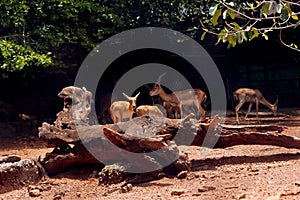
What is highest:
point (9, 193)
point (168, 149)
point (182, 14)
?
point (182, 14)

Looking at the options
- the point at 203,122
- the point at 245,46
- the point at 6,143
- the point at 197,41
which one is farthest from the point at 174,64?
the point at 203,122

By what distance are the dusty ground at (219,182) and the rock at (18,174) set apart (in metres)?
0.13

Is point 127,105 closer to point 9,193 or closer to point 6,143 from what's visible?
point 6,143

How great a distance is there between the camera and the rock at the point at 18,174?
535 cm

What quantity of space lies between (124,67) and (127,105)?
431 cm

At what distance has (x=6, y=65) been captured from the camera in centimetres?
816

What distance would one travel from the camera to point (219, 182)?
4930 mm

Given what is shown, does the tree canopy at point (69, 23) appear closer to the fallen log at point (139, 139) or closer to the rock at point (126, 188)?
the fallen log at point (139, 139)

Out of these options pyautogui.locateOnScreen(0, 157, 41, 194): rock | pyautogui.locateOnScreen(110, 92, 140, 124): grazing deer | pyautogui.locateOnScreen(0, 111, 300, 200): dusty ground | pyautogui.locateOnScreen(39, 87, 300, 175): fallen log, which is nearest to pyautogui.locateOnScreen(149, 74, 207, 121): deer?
pyautogui.locateOnScreen(110, 92, 140, 124): grazing deer

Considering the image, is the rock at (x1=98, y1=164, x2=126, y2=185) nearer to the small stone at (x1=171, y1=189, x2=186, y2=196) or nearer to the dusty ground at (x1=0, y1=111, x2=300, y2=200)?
the dusty ground at (x1=0, y1=111, x2=300, y2=200)

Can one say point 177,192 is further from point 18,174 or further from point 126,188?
point 18,174

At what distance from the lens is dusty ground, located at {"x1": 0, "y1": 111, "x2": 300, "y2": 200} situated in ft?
14.2

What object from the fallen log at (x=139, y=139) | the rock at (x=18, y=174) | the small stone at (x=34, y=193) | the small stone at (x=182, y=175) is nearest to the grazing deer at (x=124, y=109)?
the fallen log at (x=139, y=139)

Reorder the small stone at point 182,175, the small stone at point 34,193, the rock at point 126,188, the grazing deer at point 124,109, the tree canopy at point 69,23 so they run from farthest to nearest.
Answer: the grazing deer at point 124,109, the tree canopy at point 69,23, the small stone at point 182,175, the small stone at point 34,193, the rock at point 126,188
